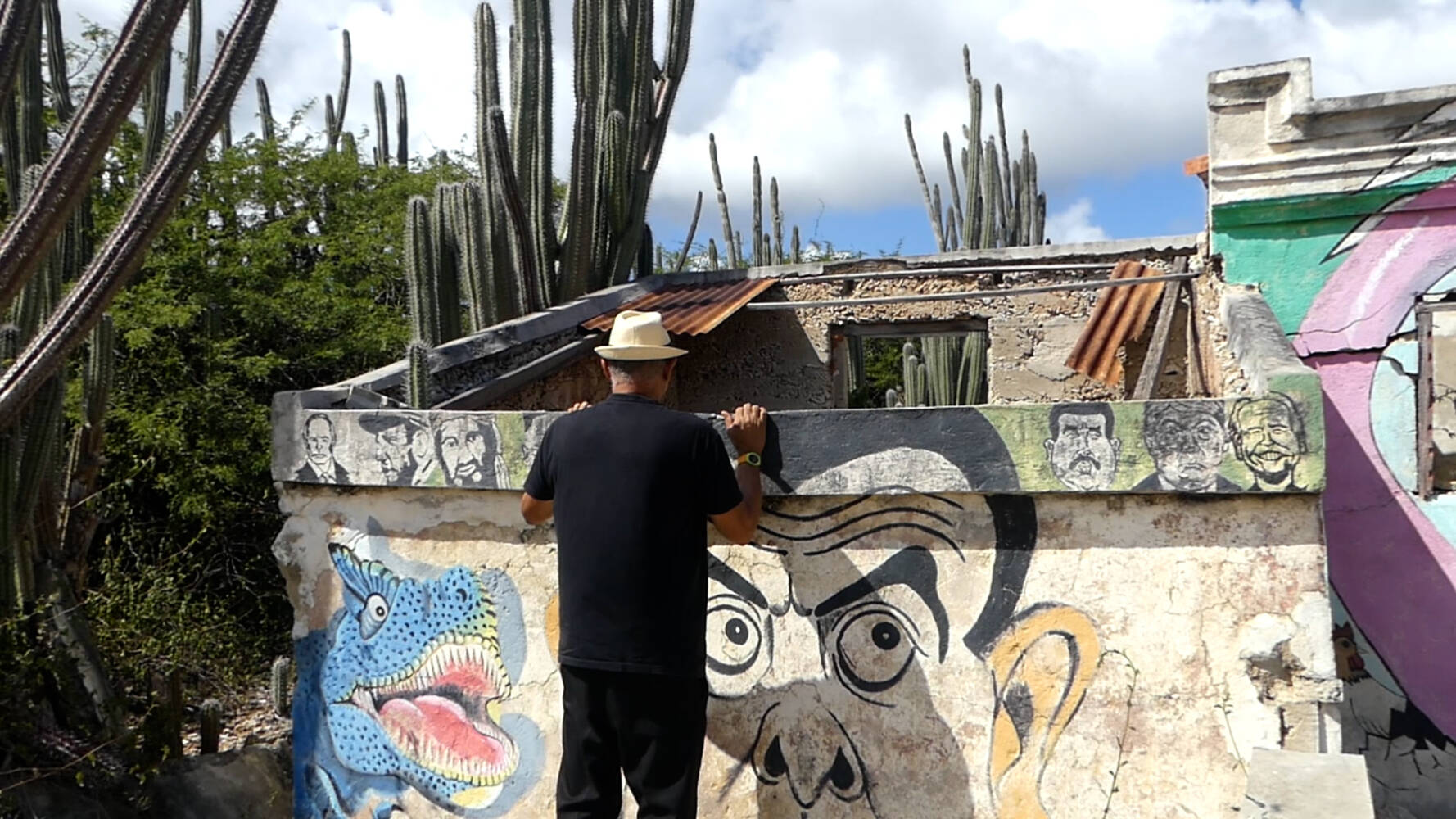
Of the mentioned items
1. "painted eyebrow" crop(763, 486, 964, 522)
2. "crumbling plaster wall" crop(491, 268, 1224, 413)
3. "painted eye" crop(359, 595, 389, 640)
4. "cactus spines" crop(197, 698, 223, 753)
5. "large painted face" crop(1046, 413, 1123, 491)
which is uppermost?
"crumbling plaster wall" crop(491, 268, 1224, 413)

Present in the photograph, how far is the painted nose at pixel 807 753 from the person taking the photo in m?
3.54

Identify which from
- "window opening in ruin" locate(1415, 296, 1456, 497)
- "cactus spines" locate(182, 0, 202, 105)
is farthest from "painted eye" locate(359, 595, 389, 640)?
"cactus spines" locate(182, 0, 202, 105)

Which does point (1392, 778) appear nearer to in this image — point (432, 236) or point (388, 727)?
point (388, 727)

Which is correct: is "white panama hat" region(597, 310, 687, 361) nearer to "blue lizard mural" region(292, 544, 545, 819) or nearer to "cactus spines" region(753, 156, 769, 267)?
"blue lizard mural" region(292, 544, 545, 819)

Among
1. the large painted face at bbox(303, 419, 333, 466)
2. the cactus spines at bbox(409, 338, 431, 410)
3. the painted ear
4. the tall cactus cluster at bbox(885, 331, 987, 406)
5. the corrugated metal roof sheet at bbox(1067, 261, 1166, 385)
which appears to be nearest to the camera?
the painted ear

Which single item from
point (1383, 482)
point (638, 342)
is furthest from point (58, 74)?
point (1383, 482)

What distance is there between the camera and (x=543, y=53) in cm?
783

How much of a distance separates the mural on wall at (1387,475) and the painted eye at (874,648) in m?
2.55

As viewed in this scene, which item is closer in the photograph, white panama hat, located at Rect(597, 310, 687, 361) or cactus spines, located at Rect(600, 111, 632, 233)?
white panama hat, located at Rect(597, 310, 687, 361)

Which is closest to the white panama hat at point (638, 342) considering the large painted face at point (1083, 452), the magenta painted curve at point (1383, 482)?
the large painted face at point (1083, 452)

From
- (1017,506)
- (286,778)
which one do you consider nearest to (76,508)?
(286,778)

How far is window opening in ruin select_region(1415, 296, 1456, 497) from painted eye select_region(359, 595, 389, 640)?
4.43 meters

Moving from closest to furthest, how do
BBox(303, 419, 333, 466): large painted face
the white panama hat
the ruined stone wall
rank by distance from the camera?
the white panama hat, BBox(303, 419, 333, 466): large painted face, the ruined stone wall

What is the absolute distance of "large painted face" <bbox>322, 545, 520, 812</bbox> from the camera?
3867mm
